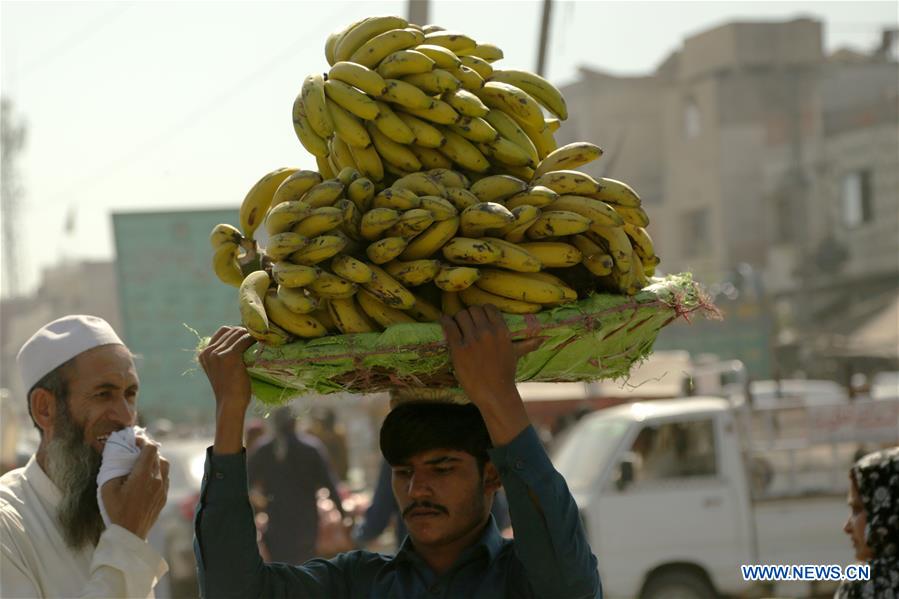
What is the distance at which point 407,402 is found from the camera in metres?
3.38

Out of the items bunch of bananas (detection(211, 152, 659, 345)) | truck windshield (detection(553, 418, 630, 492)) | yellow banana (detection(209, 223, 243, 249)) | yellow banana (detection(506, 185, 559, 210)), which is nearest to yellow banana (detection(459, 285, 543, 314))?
bunch of bananas (detection(211, 152, 659, 345))

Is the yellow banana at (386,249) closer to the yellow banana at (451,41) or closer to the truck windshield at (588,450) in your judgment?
the yellow banana at (451,41)

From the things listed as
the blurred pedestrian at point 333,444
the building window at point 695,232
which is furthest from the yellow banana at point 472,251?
the building window at point 695,232

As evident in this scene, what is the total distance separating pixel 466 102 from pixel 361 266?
0.55 meters

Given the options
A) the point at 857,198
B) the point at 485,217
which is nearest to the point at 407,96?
the point at 485,217

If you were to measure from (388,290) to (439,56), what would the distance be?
2.26 ft

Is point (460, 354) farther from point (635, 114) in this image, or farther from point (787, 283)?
point (635, 114)

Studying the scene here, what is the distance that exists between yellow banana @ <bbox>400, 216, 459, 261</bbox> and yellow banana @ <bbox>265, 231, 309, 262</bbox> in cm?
26

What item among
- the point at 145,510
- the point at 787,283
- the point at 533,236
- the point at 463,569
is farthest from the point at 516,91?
the point at 787,283

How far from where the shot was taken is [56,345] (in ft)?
12.8

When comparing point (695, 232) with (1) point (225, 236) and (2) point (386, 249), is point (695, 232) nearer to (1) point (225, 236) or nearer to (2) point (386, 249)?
(1) point (225, 236)

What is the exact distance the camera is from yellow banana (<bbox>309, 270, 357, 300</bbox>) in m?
2.97

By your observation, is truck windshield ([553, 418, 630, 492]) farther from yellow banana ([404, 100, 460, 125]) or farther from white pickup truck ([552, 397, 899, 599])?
yellow banana ([404, 100, 460, 125])

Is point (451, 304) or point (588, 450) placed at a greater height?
point (451, 304)
